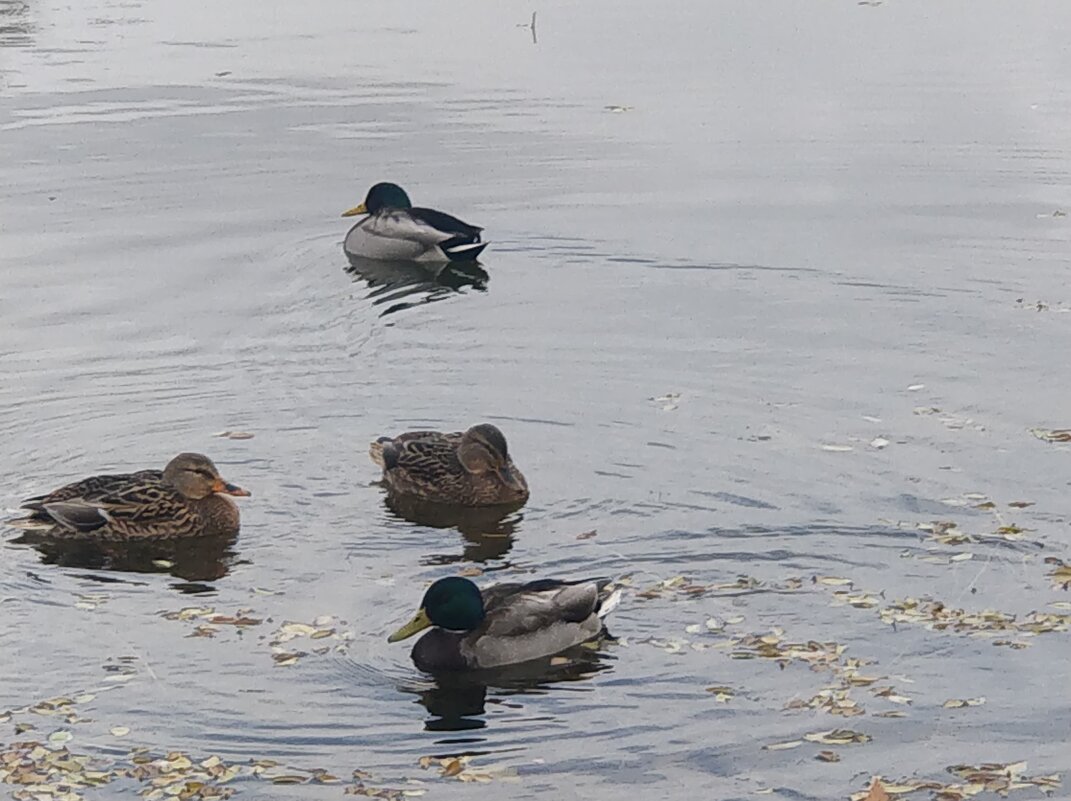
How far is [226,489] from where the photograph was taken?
11617 mm

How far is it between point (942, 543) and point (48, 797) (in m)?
5.06

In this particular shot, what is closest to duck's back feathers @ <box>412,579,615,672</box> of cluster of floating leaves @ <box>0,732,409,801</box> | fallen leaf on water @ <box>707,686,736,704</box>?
fallen leaf on water @ <box>707,686,736,704</box>

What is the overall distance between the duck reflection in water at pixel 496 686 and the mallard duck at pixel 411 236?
28.2 feet

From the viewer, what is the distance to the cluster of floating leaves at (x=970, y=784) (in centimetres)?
811

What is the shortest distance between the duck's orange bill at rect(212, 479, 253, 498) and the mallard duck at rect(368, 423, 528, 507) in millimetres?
1051

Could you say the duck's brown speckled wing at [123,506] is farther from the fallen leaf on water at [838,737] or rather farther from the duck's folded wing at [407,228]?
the duck's folded wing at [407,228]

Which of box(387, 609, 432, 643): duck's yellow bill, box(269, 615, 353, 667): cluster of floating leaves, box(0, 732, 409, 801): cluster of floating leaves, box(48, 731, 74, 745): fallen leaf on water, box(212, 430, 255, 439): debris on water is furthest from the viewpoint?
box(212, 430, 255, 439): debris on water

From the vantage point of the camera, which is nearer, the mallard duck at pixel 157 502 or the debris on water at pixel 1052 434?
the mallard duck at pixel 157 502

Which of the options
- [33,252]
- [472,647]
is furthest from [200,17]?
[472,647]

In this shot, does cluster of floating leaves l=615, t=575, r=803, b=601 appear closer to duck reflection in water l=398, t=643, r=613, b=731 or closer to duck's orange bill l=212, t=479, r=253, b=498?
duck reflection in water l=398, t=643, r=613, b=731

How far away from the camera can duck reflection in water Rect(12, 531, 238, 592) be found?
11.2 meters

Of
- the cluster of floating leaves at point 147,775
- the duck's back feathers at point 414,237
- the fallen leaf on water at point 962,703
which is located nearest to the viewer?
the cluster of floating leaves at point 147,775

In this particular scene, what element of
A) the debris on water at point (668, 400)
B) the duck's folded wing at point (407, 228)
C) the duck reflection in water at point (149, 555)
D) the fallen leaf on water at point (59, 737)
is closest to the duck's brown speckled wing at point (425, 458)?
the duck reflection in water at point (149, 555)

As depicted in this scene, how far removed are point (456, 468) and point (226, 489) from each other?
1.49 metres
